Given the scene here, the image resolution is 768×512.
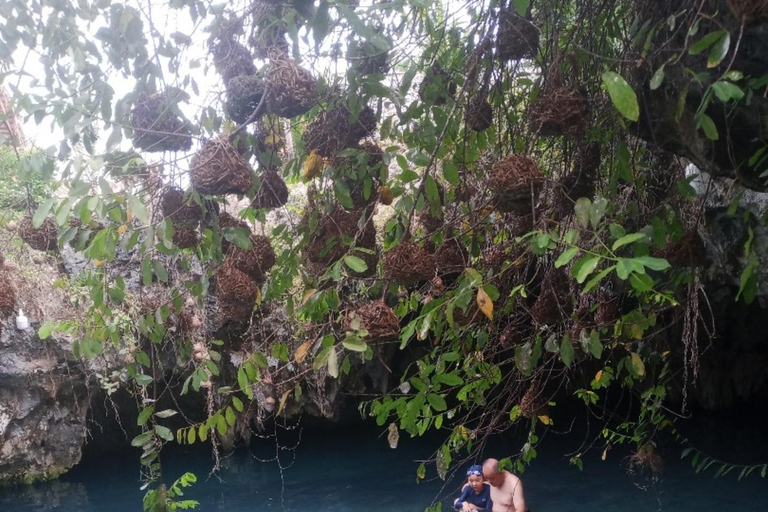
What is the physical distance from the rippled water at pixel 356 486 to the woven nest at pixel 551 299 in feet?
12.0

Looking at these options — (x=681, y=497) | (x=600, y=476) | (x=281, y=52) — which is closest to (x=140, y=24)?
(x=281, y=52)

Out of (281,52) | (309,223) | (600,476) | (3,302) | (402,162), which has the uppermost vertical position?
(281,52)

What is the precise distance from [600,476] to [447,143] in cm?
521

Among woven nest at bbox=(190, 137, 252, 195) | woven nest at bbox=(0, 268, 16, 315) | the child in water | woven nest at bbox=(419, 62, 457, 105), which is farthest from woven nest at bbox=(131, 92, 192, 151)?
the child in water

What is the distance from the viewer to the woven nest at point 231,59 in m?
1.88

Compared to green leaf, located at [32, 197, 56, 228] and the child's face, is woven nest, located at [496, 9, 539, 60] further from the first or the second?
the child's face

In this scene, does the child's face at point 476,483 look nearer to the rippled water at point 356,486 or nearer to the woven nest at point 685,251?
the rippled water at point 356,486

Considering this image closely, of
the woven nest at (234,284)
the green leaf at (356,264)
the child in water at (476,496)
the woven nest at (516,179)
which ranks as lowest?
the child in water at (476,496)

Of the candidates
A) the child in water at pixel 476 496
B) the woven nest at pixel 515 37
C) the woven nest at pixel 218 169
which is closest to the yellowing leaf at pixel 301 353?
the woven nest at pixel 218 169

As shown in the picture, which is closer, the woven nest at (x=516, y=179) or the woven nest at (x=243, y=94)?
the woven nest at (x=516, y=179)

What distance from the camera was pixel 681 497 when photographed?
5.77 m

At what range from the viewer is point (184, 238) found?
1.89m

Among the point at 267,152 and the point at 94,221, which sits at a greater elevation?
the point at 267,152

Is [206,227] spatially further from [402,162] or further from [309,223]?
[402,162]
